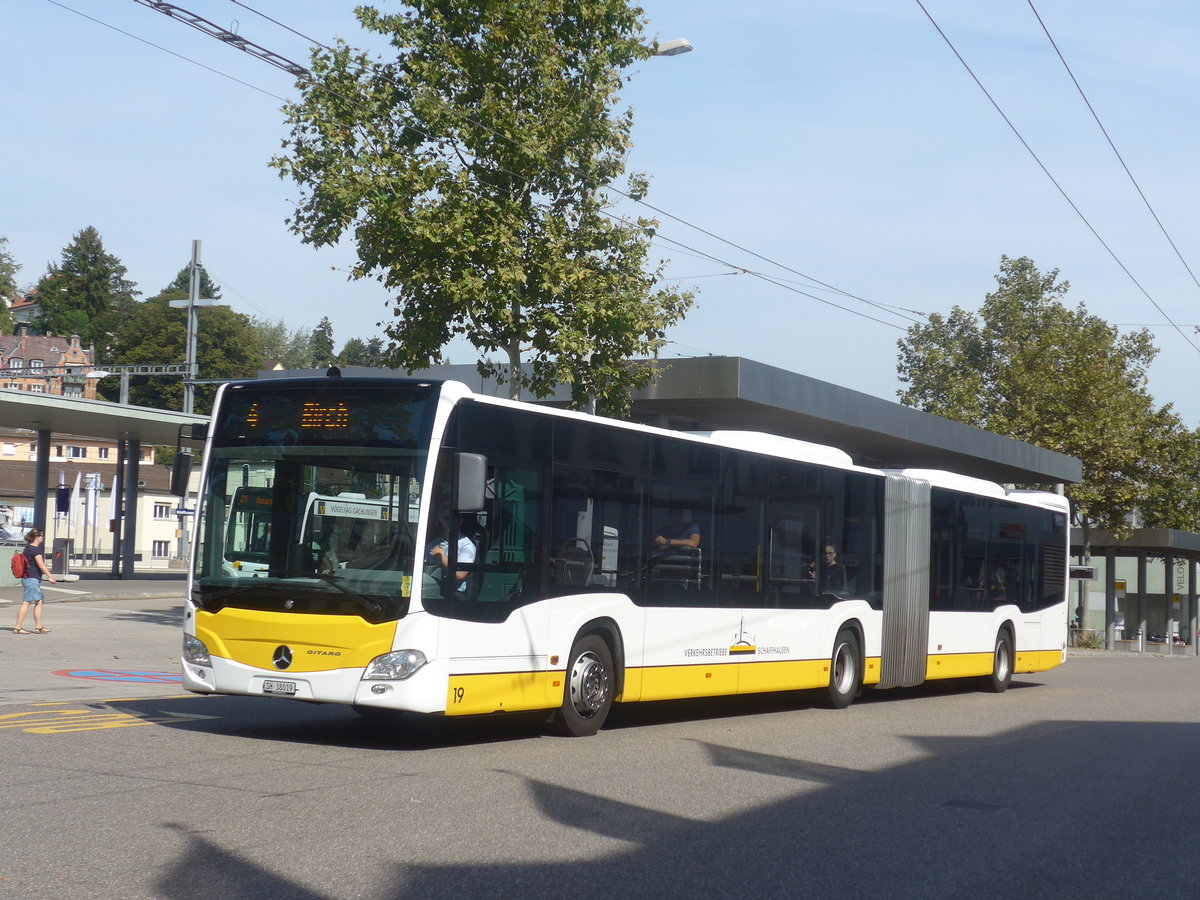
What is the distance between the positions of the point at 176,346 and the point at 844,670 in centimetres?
8927

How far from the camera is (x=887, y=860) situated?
23.9 feet

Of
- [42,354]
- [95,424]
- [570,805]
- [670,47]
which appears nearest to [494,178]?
[670,47]

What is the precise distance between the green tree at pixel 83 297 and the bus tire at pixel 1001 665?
127270 millimetres

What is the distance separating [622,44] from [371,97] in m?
3.51

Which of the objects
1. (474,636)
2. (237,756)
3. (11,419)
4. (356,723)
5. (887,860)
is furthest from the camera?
(11,419)

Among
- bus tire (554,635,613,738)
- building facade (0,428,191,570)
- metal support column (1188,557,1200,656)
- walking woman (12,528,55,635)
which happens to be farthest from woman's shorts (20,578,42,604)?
metal support column (1188,557,1200,656)

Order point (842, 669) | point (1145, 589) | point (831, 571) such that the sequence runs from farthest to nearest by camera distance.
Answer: point (1145, 589)
point (842, 669)
point (831, 571)

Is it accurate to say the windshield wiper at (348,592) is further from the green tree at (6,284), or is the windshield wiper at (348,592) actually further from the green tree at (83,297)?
the green tree at (83,297)

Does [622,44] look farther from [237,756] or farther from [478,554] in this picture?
[237,756]

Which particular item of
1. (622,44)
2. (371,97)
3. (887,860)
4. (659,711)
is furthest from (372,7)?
(887,860)

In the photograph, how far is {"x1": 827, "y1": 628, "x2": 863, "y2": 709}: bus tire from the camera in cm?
1669

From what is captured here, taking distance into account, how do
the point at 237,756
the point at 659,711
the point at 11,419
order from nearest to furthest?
the point at 237,756
the point at 659,711
the point at 11,419

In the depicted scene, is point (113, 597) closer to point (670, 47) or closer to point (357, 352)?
point (670, 47)

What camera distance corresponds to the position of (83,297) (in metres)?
139
